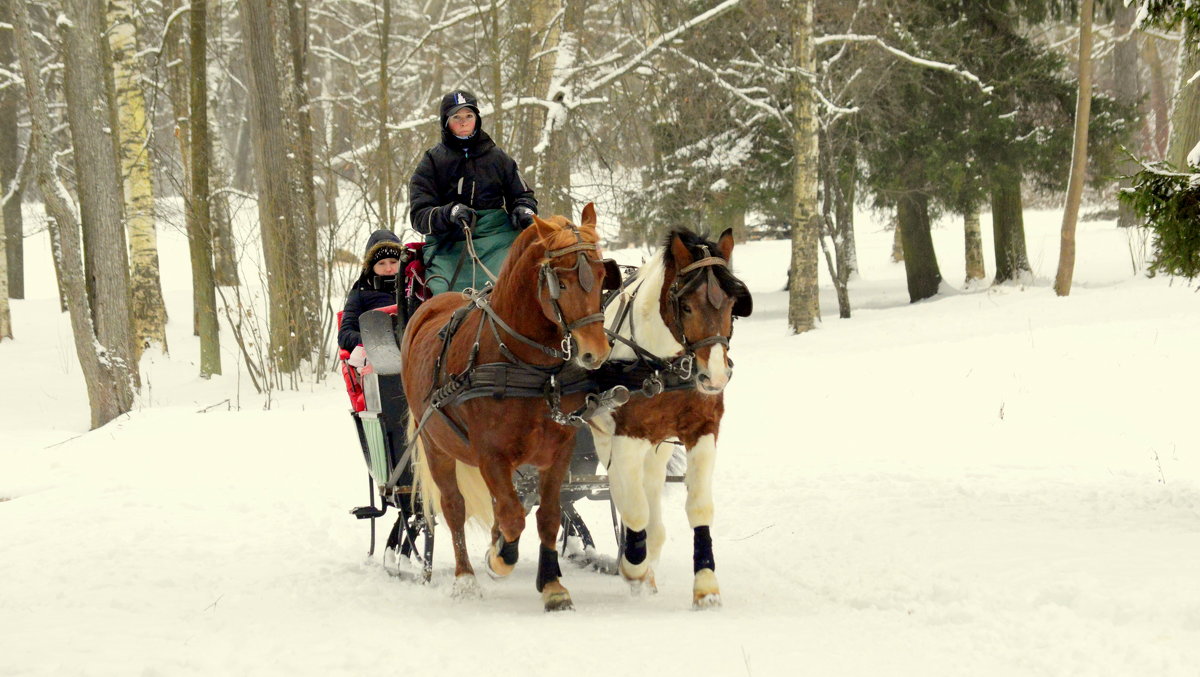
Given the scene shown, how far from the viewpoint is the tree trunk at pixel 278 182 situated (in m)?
13.8

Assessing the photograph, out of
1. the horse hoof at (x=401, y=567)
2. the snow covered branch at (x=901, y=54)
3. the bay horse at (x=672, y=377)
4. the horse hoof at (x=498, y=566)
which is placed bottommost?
the horse hoof at (x=401, y=567)

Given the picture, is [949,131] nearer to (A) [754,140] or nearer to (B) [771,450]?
(A) [754,140]

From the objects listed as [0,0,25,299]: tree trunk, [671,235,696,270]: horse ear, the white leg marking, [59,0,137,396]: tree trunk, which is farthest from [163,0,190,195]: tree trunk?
[671,235,696,270]: horse ear

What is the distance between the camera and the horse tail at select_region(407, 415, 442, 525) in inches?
237

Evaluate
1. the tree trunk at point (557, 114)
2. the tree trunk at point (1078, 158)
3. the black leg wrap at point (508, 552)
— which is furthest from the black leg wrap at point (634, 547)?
the tree trunk at point (1078, 158)

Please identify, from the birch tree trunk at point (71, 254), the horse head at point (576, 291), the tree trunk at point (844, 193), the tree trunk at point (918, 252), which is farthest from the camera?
the tree trunk at point (918, 252)

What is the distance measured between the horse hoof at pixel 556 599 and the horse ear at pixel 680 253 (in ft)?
5.32

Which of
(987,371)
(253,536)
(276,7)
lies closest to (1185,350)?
(987,371)

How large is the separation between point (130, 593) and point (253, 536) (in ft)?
5.85

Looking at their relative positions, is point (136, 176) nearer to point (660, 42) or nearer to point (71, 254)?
point (71, 254)

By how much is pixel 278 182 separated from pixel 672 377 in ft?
32.9

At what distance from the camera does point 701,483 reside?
17.3 feet

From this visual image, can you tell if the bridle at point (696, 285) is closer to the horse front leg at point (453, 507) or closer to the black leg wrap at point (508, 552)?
the black leg wrap at point (508, 552)

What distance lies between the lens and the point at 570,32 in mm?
15453
